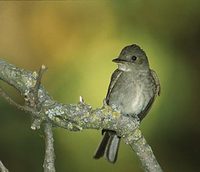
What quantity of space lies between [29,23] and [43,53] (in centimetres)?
21

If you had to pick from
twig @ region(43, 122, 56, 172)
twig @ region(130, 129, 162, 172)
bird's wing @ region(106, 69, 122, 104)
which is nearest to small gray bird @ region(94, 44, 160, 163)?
bird's wing @ region(106, 69, 122, 104)

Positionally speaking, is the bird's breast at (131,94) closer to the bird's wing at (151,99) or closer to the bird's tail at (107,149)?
the bird's wing at (151,99)

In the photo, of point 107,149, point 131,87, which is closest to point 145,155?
point 107,149

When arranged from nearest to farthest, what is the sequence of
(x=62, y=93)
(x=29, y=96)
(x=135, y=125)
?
1. (x=29, y=96)
2. (x=135, y=125)
3. (x=62, y=93)

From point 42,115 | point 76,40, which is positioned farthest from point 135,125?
point 76,40

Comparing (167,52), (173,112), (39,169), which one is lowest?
(39,169)

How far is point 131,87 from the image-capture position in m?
4.38

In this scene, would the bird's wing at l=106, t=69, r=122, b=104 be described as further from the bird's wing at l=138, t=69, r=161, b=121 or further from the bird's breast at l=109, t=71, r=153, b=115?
the bird's wing at l=138, t=69, r=161, b=121

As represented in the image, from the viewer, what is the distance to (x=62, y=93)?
4004mm

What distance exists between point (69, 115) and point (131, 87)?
1.42 m

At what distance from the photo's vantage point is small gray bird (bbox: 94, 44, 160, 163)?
4.23 metres

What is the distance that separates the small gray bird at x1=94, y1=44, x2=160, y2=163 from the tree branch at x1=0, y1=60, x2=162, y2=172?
94 cm

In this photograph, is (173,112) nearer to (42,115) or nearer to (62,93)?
(62,93)

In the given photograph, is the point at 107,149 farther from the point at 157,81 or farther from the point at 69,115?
the point at 69,115
